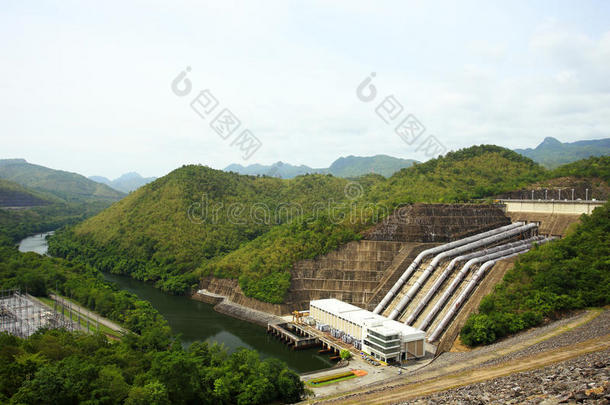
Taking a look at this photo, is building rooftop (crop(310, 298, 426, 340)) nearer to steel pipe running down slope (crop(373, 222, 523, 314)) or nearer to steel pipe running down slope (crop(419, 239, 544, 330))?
steel pipe running down slope (crop(419, 239, 544, 330))

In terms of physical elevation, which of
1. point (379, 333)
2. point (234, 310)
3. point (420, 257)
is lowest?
point (234, 310)

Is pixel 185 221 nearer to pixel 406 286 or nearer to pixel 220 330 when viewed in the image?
pixel 220 330

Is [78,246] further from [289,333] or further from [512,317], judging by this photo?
[512,317]

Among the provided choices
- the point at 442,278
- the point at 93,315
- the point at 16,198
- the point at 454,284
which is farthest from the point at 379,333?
the point at 16,198

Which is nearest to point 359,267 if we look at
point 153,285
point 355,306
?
point 355,306

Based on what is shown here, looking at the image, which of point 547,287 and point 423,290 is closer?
point 547,287
